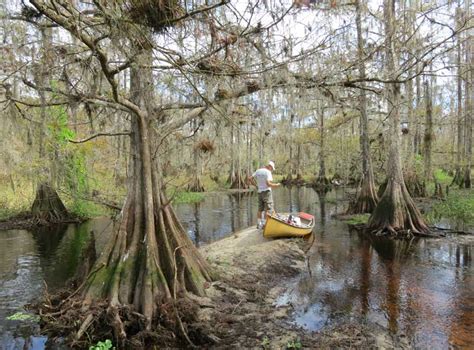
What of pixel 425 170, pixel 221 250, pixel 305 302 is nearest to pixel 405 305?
pixel 305 302

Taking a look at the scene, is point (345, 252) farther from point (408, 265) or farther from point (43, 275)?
point (43, 275)

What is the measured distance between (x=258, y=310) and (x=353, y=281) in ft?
8.59

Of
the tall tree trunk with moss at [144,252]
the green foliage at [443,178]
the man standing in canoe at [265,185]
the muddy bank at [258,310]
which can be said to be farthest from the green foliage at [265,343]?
the green foliage at [443,178]

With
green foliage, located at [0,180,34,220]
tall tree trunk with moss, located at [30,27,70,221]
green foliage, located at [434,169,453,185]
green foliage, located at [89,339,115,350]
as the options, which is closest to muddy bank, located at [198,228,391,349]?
green foliage, located at [89,339,115,350]

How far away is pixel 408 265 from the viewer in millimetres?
9250

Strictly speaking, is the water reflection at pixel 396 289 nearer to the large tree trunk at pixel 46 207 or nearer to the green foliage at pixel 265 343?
the green foliage at pixel 265 343

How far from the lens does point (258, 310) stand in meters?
6.44

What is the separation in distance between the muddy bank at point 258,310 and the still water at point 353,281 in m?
0.29

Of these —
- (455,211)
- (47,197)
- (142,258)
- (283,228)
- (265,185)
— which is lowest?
(455,211)

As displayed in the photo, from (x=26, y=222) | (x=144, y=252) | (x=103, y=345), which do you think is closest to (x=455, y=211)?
(x=144, y=252)

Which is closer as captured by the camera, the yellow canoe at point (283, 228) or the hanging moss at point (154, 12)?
the hanging moss at point (154, 12)

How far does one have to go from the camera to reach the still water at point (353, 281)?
5.92 meters

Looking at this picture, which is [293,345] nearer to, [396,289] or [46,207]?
[396,289]

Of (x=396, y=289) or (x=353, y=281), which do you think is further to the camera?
(x=353, y=281)
